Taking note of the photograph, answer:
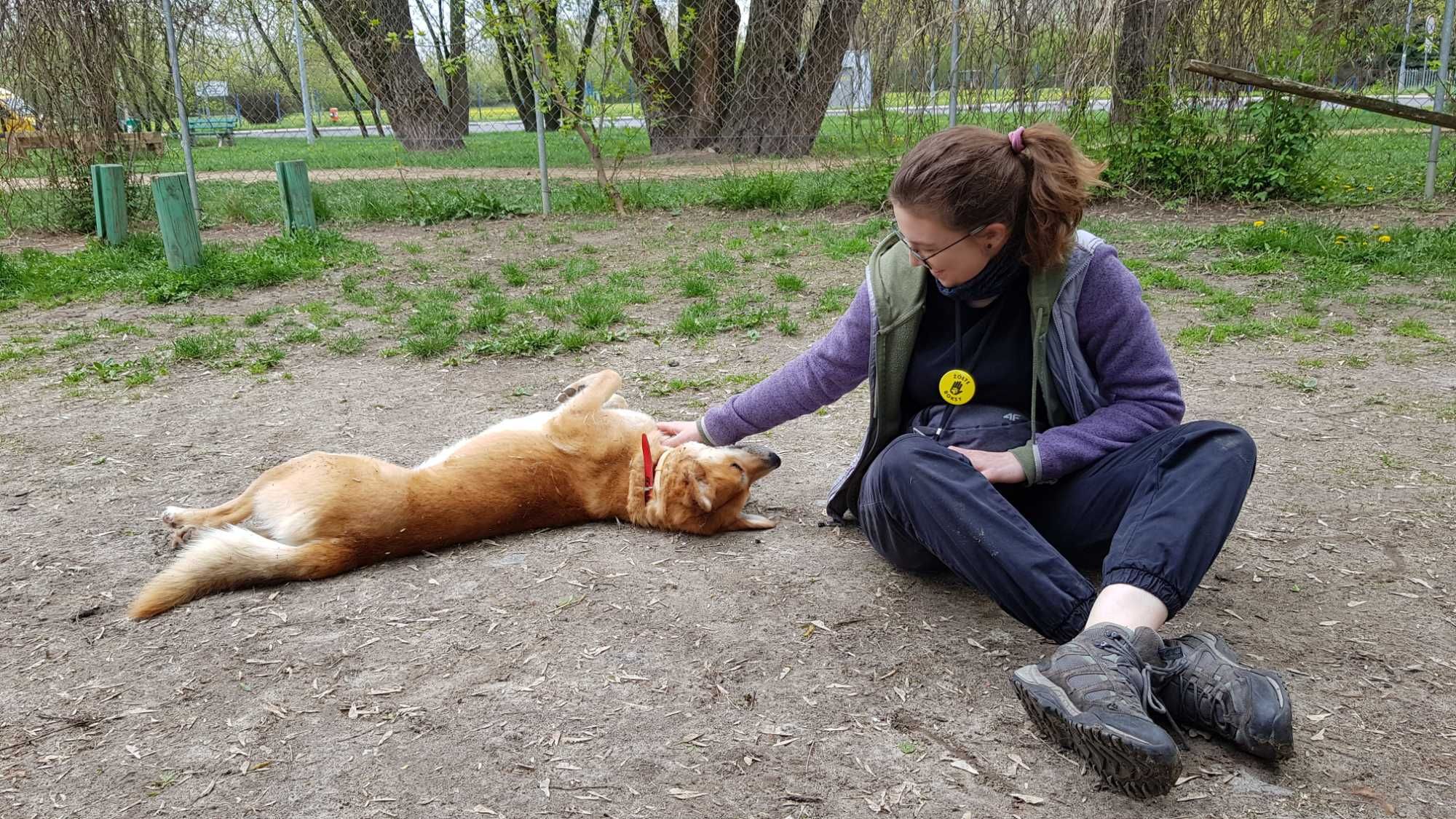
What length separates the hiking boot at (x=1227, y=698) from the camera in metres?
2.22

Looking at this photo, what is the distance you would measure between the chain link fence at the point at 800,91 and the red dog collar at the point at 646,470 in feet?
24.7

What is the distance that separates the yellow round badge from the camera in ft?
9.73

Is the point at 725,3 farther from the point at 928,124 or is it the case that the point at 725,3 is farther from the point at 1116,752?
the point at 1116,752

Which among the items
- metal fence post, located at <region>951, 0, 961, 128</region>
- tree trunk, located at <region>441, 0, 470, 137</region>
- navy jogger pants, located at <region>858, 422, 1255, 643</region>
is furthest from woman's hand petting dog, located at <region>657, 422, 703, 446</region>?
tree trunk, located at <region>441, 0, 470, 137</region>

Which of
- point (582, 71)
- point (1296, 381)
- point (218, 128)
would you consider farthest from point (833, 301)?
point (218, 128)

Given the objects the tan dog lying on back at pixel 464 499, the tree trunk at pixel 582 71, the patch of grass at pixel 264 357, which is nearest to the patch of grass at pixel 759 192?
the tree trunk at pixel 582 71

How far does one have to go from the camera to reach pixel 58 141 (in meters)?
9.76

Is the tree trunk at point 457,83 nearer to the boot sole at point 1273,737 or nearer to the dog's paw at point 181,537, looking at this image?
the dog's paw at point 181,537

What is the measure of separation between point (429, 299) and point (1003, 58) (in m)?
6.29

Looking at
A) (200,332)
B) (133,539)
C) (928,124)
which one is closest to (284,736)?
(133,539)

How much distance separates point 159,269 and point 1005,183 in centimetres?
801

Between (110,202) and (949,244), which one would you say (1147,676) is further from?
(110,202)

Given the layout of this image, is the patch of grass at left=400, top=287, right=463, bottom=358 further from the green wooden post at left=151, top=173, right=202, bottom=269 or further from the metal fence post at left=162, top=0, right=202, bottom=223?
the metal fence post at left=162, top=0, right=202, bottom=223

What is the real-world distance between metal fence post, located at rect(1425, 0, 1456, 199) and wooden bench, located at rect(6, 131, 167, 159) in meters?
13.1
